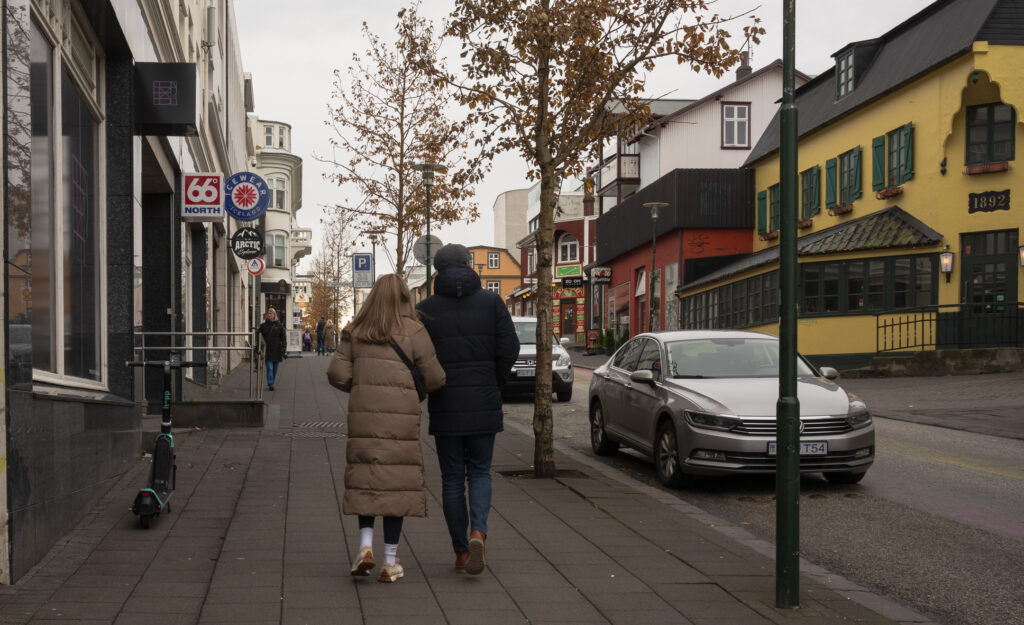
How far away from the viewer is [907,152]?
29.4 metres

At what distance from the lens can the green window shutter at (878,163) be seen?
30938 millimetres

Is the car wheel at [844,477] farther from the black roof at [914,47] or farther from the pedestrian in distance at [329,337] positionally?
the pedestrian in distance at [329,337]

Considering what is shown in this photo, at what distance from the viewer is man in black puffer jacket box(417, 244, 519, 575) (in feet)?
20.5

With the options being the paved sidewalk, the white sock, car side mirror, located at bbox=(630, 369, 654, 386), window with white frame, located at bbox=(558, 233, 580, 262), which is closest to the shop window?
car side mirror, located at bbox=(630, 369, 654, 386)

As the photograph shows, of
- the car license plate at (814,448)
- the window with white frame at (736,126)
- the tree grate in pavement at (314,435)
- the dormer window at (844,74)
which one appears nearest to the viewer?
the car license plate at (814,448)

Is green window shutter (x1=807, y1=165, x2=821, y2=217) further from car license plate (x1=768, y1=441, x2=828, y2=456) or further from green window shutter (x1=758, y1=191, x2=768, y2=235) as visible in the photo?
car license plate (x1=768, y1=441, x2=828, y2=456)

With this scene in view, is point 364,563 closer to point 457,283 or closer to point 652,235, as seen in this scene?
point 457,283

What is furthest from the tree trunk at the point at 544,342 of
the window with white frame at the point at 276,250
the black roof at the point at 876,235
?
the window with white frame at the point at 276,250

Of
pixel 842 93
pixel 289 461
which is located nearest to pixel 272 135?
pixel 842 93

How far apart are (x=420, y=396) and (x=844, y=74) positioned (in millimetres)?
31477

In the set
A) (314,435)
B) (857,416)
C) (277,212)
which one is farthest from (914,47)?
(277,212)

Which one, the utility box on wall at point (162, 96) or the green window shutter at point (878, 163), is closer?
the utility box on wall at point (162, 96)

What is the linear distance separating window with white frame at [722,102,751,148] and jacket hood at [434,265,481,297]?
44867 millimetres

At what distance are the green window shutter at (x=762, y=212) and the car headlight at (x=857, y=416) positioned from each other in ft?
106
